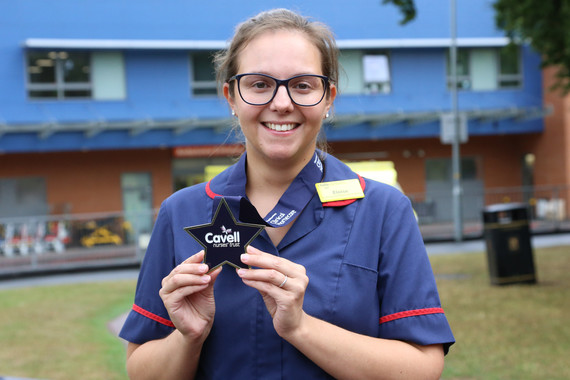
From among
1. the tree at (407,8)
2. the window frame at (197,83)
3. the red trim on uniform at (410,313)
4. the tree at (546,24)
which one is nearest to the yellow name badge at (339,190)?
the red trim on uniform at (410,313)

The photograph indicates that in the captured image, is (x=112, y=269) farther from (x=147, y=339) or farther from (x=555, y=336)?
(x=147, y=339)

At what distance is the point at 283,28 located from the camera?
77.4 inches

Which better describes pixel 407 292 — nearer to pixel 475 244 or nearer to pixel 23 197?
pixel 475 244

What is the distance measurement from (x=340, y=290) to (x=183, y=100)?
23.7 metres

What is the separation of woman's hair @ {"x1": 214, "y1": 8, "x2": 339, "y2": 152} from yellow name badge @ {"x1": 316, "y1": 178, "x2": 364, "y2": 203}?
0.32 meters

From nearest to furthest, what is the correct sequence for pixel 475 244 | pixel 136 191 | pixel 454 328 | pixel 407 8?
pixel 454 328 → pixel 407 8 → pixel 475 244 → pixel 136 191

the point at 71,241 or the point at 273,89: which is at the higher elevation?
the point at 273,89

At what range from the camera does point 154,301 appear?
2062 millimetres

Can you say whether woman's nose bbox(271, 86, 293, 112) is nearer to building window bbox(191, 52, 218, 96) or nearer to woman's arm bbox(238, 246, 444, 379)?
woman's arm bbox(238, 246, 444, 379)

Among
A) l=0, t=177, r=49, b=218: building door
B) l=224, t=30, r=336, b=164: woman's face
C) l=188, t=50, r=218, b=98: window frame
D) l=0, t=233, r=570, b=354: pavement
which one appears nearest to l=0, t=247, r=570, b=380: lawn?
l=0, t=233, r=570, b=354: pavement

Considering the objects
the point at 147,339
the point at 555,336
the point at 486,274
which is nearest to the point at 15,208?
the point at 486,274

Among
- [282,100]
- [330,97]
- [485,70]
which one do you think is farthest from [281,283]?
[485,70]

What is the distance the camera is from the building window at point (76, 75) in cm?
2331

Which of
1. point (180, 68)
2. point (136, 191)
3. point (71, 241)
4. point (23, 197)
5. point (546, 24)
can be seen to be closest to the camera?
point (546, 24)
